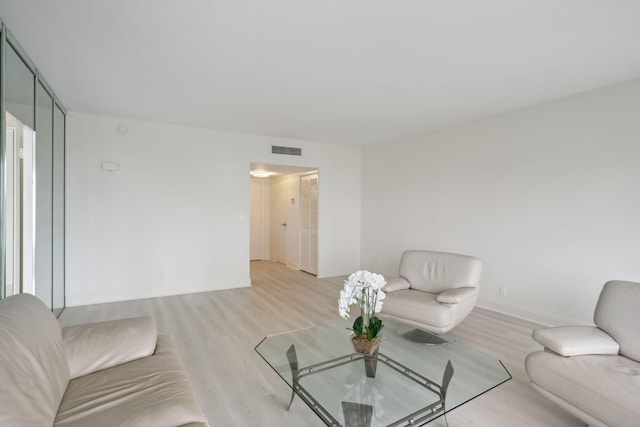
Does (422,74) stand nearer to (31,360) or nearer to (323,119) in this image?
(323,119)

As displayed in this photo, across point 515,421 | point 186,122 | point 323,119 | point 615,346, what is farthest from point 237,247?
point 615,346

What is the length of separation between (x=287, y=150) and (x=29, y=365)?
4.70 metres

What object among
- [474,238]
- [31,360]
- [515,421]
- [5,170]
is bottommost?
[515,421]

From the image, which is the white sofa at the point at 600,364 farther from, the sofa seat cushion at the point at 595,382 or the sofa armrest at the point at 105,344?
the sofa armrest at the point at 105,344

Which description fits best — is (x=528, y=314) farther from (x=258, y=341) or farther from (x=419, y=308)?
(x=258, y=341)

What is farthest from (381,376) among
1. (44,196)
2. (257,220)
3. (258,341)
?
(257,220)

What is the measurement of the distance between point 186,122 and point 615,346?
5248 mm

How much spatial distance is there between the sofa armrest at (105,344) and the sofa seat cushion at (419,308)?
7.27 feet

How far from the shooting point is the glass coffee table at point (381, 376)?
155 cm

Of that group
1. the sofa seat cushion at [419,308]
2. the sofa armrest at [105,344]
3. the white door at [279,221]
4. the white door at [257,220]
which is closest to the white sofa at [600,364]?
the sofa seat cushion at [419,308]

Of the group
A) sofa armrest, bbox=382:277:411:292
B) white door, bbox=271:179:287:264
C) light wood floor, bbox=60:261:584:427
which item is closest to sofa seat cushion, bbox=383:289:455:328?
sofa armrest, bbox=382:277:411:292

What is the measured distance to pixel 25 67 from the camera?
8.66 ft

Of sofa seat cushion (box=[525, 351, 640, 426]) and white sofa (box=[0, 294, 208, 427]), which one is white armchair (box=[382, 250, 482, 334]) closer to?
sofa seat cushion (box=[525, 351, 640, 426])

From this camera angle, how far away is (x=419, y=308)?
300 centimetres
